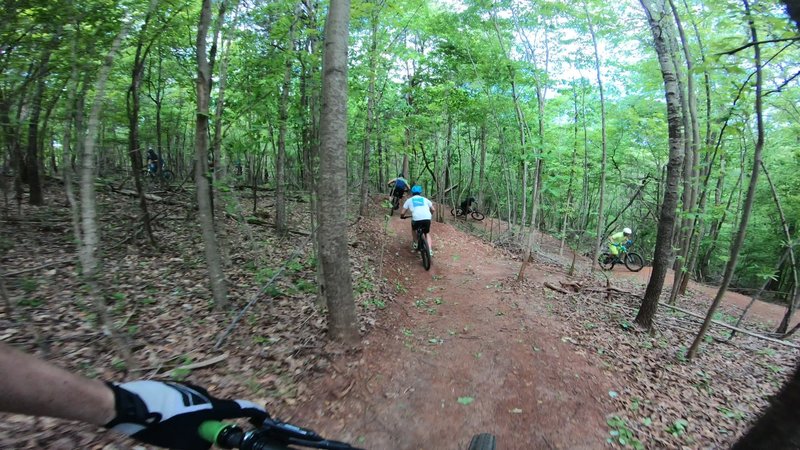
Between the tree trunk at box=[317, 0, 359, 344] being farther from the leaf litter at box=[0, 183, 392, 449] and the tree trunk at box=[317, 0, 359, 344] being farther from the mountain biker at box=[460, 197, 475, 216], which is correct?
the mountain biker at box=[460, 197, 475, 216]

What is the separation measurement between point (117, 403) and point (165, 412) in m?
0.20

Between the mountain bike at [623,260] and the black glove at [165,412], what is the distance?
57.6ft

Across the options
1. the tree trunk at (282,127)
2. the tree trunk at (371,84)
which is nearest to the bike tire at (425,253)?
the tree trunk at (371,84)

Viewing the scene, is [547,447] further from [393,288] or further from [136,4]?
[136,4]

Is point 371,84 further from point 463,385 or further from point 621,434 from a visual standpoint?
point 621,434

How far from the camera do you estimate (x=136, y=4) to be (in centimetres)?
549

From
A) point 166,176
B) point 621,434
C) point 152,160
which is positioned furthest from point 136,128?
point 152,160

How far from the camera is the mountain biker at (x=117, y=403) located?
1.32 meters

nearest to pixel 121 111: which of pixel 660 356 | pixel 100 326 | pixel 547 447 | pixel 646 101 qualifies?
pixel 100 326

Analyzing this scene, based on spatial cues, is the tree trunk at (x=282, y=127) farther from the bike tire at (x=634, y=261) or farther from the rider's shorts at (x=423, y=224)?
the bike tire at (x=634, y=261)

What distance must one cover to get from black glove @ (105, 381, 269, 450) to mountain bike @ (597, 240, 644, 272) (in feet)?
57.6

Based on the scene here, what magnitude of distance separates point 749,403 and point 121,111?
55.6 feet

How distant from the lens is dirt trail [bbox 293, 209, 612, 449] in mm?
3877

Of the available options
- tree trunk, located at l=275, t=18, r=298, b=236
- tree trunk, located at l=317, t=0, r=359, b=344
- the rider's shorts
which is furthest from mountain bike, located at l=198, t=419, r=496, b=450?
the rider's shorts
